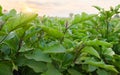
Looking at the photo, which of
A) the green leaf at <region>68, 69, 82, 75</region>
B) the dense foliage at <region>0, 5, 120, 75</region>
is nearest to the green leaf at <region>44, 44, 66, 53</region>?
the dense foliage at <region>0, 5, 120, 75</region>

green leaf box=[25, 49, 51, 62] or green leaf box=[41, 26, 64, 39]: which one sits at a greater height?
green leaf box=[41, 26, 64, 39]

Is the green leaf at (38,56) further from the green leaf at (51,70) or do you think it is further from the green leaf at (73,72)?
the green leaf at (73,72)

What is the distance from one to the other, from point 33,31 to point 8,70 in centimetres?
23

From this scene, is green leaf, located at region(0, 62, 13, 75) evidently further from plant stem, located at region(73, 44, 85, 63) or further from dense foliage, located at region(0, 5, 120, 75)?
plant stem, located at region(73, 44, 85, 63)

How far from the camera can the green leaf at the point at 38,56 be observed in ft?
4.49

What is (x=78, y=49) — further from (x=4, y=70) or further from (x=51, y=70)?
(x=4, y=70)

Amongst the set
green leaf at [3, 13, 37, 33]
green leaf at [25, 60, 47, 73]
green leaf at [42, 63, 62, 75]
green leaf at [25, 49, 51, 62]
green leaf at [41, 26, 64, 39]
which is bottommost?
green leaf at [42, 63, 62, 75]

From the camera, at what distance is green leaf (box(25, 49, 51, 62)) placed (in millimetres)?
1368

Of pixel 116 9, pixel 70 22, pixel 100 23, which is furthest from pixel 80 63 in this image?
pixel 100 23

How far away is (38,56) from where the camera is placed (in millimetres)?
1387

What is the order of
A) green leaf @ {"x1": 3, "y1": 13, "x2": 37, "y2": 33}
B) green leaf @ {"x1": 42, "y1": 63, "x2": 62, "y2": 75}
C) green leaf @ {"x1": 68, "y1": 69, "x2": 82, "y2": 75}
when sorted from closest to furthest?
green leaf @ {"x1": 3, "y1": 13, "x2": 37, "y2": 33} < green leaf @ {"x1": 42, "y1": 63, "x2": 62, "y2": 75} < green leaf @ {"x1": 68, "y1": 69, "x2": 82, "y2": 75}

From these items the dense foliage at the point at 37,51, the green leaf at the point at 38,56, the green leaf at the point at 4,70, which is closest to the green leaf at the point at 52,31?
the dense foliage at the point at 37,51

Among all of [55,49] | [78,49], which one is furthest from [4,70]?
[78,49]

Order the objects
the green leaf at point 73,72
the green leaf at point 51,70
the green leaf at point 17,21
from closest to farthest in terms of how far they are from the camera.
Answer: the green leaf at point 17,21 < the green leaf at point 51,70 < the green leaf at point 73,72
